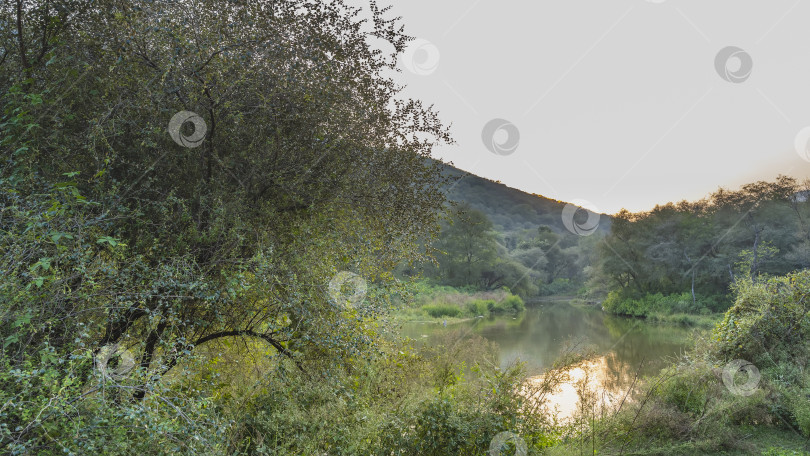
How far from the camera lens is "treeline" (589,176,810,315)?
94.5ft

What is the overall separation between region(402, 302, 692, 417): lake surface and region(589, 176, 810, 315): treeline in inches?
178

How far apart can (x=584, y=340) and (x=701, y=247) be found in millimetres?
28415

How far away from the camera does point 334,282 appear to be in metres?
5.02

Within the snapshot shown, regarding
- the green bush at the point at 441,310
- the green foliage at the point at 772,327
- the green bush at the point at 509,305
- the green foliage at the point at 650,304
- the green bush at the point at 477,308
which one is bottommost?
the green bush at the point at 441,310

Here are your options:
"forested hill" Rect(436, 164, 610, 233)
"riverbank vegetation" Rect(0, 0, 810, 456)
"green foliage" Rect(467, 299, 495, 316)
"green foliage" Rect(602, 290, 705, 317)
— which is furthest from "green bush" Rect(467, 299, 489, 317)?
"forested hill" Rect(436, 164, 610, 233)

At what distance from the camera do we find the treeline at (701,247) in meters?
28.8

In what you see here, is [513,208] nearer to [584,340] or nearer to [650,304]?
[650,304]

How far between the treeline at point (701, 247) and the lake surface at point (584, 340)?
14.8ft

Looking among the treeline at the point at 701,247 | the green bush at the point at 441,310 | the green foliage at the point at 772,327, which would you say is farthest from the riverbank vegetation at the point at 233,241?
the treeline at the point at 701,247

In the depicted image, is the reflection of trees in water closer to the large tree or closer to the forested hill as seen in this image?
the large tree

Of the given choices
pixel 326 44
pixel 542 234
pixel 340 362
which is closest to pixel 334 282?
pixel 340 362

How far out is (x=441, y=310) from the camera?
2745 centimetres

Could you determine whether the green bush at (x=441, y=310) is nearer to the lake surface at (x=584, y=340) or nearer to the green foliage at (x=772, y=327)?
the lake surface at (x=584, y=340)

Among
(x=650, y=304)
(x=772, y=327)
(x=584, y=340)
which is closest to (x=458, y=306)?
(x=650, y=304)
